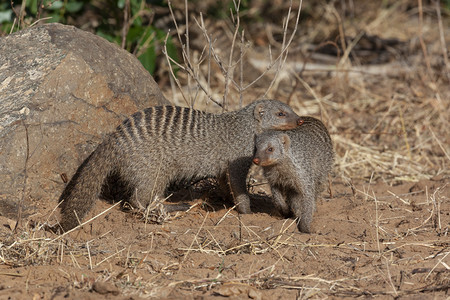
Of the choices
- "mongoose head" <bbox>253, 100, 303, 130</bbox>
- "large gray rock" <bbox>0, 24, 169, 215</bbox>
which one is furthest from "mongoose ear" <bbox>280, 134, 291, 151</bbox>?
"large gray rock" <bbox>0, 24, 169, 215</bbox>

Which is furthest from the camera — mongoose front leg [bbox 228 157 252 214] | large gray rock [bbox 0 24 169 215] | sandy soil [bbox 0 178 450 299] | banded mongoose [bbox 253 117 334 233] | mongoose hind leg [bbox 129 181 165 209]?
mongoose front leg [bbox 228 157 252 214]

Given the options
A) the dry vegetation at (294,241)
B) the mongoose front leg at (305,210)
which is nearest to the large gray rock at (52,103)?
the dry vegetation at (294,241)

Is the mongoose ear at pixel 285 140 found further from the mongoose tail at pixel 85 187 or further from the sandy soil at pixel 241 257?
the mongoose tail at pixel 85 187

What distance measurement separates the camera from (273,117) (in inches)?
158

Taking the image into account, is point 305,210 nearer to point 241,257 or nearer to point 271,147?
point 271,147

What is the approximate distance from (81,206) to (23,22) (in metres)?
1.89

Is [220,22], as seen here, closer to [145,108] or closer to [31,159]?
[145,108]

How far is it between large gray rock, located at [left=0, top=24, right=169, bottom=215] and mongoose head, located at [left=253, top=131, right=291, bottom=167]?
0.97m

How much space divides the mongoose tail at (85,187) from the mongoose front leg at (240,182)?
808 mm

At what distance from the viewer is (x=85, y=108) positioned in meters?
3.66

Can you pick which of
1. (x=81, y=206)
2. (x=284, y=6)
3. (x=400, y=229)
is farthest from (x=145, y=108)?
(x=284, y=6)

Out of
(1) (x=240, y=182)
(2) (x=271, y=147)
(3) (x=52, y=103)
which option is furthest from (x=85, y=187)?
(2) (x=271, y=147)

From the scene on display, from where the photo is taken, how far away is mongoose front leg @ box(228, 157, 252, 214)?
3881mm

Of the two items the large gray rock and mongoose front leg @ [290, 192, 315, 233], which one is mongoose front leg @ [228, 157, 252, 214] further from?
the large gray rock
